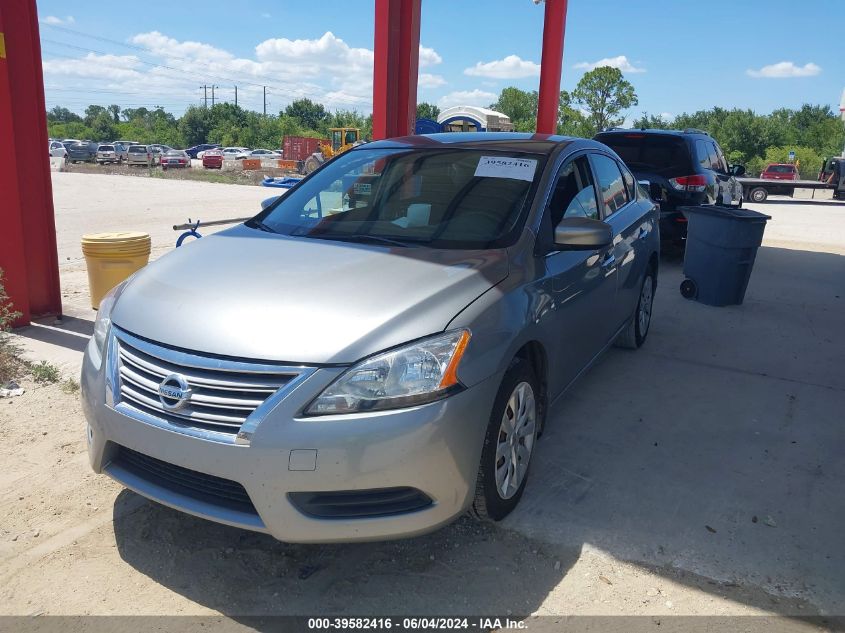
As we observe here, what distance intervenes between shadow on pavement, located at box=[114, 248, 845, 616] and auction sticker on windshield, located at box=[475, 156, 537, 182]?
1.55 metres

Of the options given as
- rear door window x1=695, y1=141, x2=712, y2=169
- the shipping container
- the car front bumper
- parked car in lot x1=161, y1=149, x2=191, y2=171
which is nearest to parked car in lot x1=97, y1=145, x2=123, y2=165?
parked car in lot x1=161, y1=149, x2=191, y2=171

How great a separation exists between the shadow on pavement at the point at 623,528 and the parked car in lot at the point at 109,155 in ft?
152

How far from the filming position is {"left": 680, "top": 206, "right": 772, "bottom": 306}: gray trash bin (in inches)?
285

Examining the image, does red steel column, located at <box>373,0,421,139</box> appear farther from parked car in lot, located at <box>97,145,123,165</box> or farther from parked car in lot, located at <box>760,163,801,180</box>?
parked car in lot, located at <box>97,145,123,165</box>

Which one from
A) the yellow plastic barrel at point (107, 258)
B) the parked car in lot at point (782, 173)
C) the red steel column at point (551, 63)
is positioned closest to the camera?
the yellow plastic barrel at point (107, 258)

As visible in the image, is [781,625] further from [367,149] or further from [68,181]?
[68,181]

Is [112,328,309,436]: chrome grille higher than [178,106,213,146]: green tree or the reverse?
the reverse

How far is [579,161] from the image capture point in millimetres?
4254

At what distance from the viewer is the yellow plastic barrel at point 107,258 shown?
6379 mm

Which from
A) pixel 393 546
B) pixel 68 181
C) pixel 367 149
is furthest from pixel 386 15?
pixel 68 181

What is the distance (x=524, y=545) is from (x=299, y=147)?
47.9 m

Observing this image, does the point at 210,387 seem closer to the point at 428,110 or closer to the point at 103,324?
the point at 103,324

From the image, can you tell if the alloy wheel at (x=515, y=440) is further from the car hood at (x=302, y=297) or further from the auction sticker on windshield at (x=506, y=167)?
the auction sticker on windshield at (x=506, y=167)

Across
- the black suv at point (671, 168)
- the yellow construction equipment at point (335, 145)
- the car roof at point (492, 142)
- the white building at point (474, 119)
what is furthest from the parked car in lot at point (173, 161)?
the car roof at point (492, 142)
